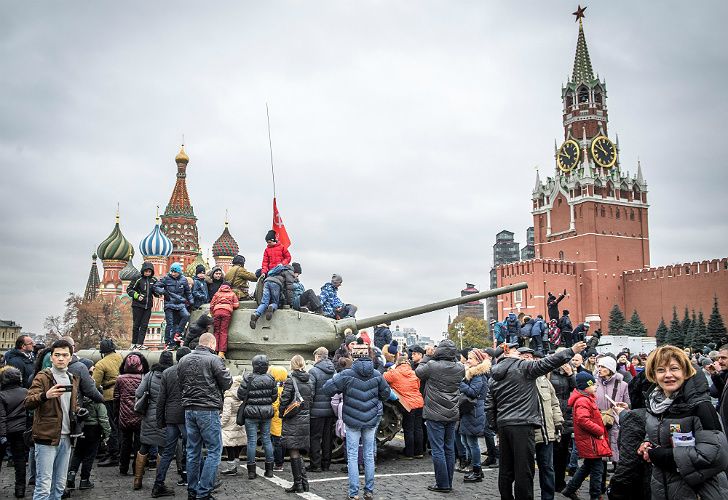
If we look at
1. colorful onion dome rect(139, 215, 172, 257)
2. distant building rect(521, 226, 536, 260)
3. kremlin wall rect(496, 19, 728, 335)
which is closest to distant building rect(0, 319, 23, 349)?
colorful onion dome rect(139, 215, 172, 257)

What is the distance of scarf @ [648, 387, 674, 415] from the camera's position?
4.57 meters

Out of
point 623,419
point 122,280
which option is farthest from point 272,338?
point 122,280

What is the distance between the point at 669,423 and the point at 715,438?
305 mm

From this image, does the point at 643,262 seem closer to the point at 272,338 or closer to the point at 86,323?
the point at 86,323

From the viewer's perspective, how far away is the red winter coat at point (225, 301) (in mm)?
10538

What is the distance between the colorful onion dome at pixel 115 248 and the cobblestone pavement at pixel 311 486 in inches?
2948

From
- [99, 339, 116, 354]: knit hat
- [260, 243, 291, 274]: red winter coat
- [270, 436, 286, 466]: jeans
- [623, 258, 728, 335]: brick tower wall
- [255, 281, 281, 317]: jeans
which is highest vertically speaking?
[623, 258, 728, 335]: brick tower wall

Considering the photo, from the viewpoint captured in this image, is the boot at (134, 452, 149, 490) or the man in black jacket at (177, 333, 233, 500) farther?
the boot at (134, 452, 149, 490)

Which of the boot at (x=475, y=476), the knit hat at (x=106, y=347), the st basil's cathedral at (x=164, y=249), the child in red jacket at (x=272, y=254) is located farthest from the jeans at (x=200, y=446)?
the st basil's cathedral at (x=164, y=249)

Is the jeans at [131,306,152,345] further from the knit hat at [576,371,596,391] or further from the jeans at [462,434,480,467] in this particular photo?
the knit hat at [576,371,596,391]

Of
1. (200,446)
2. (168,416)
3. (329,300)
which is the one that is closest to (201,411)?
(200,446)

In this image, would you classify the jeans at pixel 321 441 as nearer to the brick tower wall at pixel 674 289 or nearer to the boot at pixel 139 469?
the boot at pixel 139 469

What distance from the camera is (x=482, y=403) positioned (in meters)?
9.90

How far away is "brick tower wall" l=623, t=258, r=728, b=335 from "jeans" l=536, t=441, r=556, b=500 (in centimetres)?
7960
